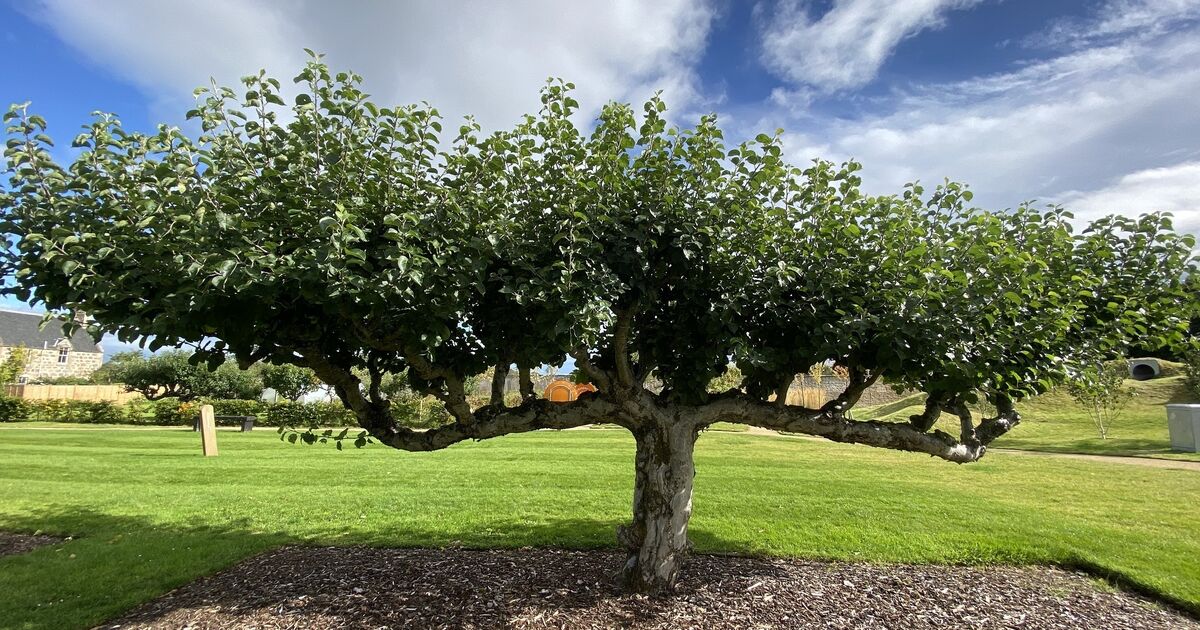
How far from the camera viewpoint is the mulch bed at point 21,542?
25.4 feet

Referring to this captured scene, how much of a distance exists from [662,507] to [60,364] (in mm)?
91367

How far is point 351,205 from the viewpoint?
3.89 metres

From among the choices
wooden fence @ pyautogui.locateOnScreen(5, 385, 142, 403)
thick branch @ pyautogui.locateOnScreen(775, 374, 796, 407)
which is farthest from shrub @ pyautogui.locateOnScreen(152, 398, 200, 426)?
thick branch @ pyautogui.locateOnScreen(775, 374, 796, 407)

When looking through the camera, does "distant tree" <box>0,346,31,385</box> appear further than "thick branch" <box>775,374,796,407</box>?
Yes

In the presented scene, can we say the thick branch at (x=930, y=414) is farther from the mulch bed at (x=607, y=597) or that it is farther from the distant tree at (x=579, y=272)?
the mulch bed at (x=607, y=597)

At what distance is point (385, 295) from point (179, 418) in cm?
3838

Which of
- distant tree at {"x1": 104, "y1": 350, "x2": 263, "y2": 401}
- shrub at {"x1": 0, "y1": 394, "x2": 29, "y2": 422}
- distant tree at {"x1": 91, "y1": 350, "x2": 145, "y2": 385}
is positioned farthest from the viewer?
distant tree at {"x1": 91, "y1": 350, "x2": 145, "y2": 385}

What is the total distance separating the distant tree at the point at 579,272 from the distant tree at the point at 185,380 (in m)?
48.0

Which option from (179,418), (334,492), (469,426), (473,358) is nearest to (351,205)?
(473,358)

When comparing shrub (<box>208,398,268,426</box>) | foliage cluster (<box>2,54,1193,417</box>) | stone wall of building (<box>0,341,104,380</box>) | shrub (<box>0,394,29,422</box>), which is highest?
stone wall of building (<box>0,341,104,380</box>)

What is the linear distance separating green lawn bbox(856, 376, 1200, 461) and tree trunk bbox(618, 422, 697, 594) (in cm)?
1834

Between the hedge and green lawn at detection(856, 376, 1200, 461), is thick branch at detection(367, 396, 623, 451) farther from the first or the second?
the hedge

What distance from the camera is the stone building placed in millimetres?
62250

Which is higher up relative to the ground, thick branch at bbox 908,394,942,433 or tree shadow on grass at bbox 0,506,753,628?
thick branch at bbox 908,394,942,433
